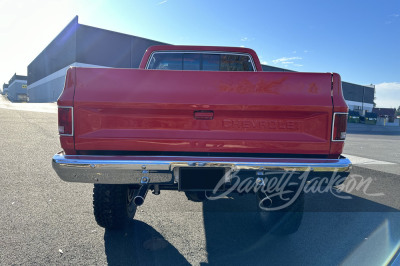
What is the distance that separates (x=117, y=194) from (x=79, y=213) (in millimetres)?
1022

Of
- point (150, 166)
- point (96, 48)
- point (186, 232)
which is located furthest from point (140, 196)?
point (96, 48)

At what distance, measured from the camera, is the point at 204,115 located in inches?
93.2

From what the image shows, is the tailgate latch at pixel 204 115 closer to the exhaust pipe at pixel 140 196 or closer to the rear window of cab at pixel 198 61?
the exhaust pipe at pixel 140 196

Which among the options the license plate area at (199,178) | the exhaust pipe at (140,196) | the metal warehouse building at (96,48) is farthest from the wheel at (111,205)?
the metal warehouse building at (96,48)

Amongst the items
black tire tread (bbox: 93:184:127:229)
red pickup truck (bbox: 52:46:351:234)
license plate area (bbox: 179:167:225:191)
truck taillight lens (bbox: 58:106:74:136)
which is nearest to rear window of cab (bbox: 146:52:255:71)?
red pickup truck (bbox: 52:46:351:234)

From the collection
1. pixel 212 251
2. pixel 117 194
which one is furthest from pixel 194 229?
pixel 117 194

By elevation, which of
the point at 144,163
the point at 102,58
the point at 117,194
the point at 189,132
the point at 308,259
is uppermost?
the point at 102,58

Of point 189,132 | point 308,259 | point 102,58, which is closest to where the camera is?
point 189,132

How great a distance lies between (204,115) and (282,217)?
1.48 metres

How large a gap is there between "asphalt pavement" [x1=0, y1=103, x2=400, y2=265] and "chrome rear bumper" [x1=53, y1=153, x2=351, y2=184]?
2.57 ft

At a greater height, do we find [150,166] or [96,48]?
[96,48]

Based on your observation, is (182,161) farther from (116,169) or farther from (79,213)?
(79,213)

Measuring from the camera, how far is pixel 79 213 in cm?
344

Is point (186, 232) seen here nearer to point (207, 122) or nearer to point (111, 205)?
point (111, 205)
